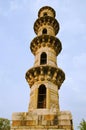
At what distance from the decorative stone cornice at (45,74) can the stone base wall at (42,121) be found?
3.82 metres

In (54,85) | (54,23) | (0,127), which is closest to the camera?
(54,85)

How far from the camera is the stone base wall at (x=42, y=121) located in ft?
39.1

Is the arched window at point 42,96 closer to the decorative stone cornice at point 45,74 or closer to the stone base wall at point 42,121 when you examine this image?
the decorative stone cornice at point 45,74

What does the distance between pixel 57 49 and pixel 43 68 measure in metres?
3.62

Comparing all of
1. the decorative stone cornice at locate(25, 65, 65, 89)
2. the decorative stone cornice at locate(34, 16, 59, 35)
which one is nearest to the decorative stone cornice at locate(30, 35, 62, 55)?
the decorative stone cornice at locate(34, 16, 59, 35)

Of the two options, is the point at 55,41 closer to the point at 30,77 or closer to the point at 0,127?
the point at 30,77

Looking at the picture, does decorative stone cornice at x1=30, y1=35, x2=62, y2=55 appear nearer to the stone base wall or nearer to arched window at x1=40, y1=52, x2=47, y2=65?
arched window at x1=40, y1=52, x2=47, y2=65

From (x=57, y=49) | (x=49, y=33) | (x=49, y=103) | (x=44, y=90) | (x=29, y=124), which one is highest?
(x=49, y=33)

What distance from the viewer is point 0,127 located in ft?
97.0

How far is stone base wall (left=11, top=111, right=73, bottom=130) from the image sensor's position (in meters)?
11.9

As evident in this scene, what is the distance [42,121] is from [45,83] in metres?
3.79

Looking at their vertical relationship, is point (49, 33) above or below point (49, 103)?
above

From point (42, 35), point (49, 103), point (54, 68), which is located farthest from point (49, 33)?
point (49, 103)

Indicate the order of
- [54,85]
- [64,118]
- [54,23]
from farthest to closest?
[54,23] → [54,85] → [64,118]
